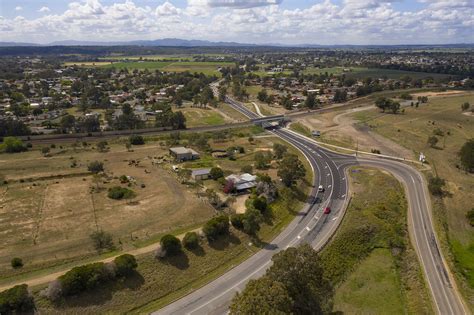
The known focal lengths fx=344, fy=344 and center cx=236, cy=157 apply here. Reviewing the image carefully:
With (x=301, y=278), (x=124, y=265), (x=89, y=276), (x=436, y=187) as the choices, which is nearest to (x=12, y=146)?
(x=89, y=276)

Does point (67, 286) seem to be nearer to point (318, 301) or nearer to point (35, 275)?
point (35, 275)

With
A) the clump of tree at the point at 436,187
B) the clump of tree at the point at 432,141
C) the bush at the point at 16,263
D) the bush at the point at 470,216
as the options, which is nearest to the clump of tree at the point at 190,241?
the bush at the point at 16,263

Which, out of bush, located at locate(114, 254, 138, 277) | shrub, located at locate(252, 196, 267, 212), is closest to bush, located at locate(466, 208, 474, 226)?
shrub, located at locate(252, 196, 267, 212)

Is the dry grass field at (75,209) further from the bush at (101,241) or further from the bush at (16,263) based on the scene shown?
the bush at (101,241)

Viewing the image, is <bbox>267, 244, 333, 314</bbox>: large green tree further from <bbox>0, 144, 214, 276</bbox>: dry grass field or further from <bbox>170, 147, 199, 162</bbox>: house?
<bbox>170, 147, 199, 162</bbox>: house

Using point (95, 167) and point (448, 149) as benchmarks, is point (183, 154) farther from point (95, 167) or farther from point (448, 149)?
point (448, 149)
